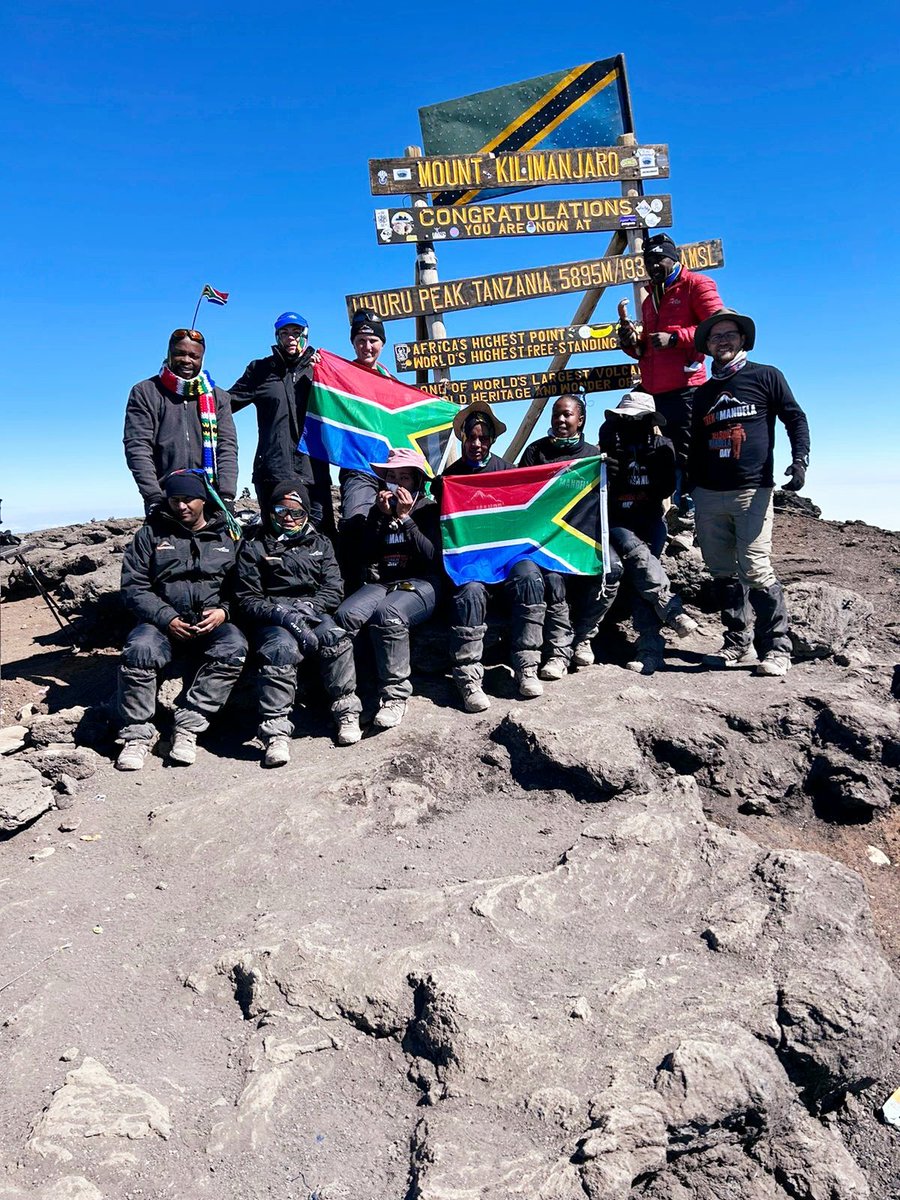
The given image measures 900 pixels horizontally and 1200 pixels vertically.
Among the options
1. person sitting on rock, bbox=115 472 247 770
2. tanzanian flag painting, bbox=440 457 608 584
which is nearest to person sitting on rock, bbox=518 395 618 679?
tanzanian flag painting, bbox=440 457 608 584

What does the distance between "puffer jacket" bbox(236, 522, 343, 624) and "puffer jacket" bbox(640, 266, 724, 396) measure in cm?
366

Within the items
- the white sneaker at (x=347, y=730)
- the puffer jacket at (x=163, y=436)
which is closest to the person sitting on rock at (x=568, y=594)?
→ the white sneaker at (x=347, y=730)

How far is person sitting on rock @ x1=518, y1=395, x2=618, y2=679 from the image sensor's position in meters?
7.19

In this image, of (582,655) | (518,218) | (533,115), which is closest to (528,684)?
(582,655)

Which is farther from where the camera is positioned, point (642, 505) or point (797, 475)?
point (642, 505)

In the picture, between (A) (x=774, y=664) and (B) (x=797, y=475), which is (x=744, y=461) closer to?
(B) (x=797, y=475)

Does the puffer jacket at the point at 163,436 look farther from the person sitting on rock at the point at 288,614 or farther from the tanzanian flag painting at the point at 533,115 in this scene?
the tanzanian flag painting at the point at 533,115

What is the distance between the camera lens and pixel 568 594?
7.54 metres

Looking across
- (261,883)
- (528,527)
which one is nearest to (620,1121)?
(261,883)

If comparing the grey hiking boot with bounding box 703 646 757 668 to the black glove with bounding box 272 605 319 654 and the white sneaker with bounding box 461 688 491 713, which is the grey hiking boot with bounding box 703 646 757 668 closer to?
the white sneaker with bounding box 461 688 491 713

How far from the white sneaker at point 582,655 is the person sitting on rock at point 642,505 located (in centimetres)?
37

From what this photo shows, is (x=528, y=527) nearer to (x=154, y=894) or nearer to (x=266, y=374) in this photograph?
(x=266, y=374)

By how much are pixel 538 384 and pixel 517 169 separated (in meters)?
2.27

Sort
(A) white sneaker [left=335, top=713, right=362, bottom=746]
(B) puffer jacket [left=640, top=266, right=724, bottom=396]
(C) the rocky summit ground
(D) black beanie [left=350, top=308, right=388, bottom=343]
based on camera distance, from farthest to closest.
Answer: (D) black beanie [left=350, top=308, right=388, bottom=343] < (B) puffer jacket [left=640, top=266, right=724, bottom=396] < (A) white sneaker [left=335, top=713, right=362, bottom=746] < (C) the rocky summit ground
